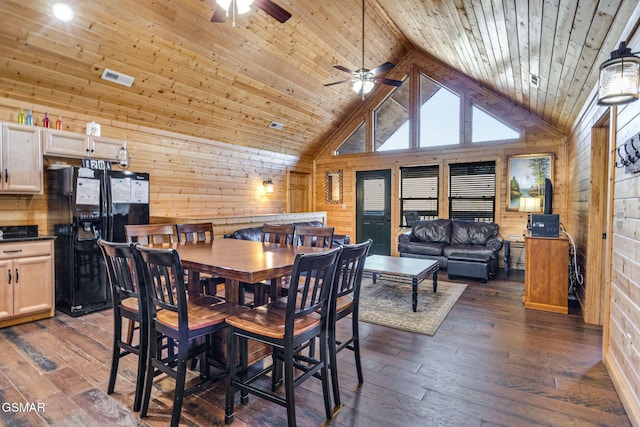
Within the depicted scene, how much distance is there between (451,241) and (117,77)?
6023 mm

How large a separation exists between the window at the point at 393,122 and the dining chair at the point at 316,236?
16.7 ft

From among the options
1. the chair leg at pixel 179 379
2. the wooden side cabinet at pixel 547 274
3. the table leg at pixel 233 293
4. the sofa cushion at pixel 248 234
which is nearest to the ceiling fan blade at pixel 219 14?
the table leg at pixel 233 293

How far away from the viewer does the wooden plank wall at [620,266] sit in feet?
6.81

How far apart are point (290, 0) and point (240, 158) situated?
3255mm

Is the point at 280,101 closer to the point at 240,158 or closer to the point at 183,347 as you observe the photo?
the point at 240,158

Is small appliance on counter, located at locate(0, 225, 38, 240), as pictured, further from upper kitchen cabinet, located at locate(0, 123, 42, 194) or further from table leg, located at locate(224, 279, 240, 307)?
table leg, located at locate(224, 279, 240, 307)

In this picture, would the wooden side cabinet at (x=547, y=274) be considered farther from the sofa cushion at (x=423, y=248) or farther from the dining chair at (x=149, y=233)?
the dining chair at (x=149, y=233)

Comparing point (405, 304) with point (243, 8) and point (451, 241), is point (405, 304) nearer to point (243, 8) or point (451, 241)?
point (451, 241)

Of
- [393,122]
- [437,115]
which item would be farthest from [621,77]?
[393,122]

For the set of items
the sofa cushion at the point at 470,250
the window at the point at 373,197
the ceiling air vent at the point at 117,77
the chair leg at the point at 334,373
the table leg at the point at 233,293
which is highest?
the ceiling air vent at the point at 117,77

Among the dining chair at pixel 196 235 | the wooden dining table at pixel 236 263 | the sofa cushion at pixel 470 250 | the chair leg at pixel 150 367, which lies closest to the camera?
the wooden dining table at pixel 236 263

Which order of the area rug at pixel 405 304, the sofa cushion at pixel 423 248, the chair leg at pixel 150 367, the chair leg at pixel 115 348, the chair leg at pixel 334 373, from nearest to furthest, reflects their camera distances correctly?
the chair leg at pixel 150 367, the chair leg at pixel 334 373, the chair leg at pixel 115 348, the area rug at pixel 405 304, the sofa cushion at pixel 423 248

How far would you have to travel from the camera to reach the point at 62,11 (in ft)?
11.0

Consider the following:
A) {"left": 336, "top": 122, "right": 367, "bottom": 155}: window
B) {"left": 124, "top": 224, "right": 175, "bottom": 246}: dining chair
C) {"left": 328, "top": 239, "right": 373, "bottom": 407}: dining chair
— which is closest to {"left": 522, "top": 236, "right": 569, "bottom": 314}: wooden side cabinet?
{"left": 328, "top": 239, "right": 373, "bottom": 407}: dining chair
